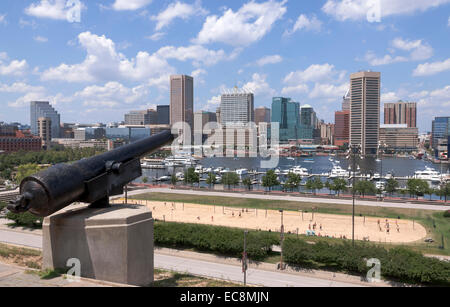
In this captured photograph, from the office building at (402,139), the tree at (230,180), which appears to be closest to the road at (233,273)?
the tree at (230,180)

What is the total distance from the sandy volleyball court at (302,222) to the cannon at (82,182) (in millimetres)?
19431

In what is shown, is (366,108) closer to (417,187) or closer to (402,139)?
(402,139)

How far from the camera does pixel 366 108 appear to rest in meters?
160

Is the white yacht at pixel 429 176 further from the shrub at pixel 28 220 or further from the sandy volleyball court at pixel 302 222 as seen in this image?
the shrub at pixel 28 220

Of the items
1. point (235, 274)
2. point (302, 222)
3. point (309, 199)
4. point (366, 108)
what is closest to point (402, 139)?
point (366, 108)

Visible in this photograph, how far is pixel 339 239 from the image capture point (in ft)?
88.3

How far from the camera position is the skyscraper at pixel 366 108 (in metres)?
159

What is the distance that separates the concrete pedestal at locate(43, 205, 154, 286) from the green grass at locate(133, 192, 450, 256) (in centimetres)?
1802

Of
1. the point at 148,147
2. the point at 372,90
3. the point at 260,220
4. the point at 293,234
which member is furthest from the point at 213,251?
the point at 372,90

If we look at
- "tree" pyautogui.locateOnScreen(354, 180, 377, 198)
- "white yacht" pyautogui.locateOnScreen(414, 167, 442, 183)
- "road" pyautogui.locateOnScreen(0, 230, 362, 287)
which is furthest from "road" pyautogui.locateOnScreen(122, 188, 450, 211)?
"white yacht" pyautogui.locateOnScreen(414, 167, 442, 183)

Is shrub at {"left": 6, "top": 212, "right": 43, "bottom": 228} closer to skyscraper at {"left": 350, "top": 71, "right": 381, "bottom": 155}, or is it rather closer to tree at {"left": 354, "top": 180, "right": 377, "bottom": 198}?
tree at {"left": 354, "top": 180, "right": 377, "bottom": 198}

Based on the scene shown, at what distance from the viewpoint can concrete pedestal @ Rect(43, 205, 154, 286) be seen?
10211mm

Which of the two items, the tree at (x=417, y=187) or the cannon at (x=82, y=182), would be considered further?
the tree at (x=417, y=187)
